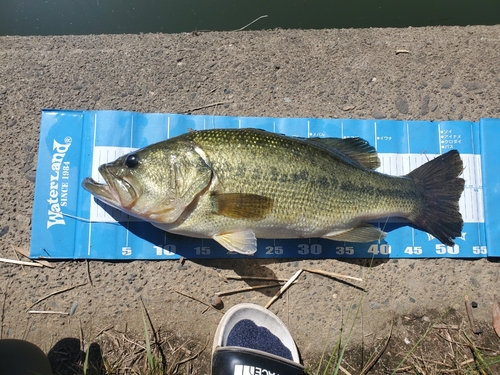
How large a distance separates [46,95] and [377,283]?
3.26 metres

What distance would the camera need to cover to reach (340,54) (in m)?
3.33

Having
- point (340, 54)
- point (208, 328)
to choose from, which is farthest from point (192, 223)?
point (340, 54)

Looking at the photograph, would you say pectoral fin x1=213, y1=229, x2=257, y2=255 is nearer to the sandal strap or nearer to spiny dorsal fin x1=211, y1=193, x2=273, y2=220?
spiny dorsal fin x1=211, y1=193, x2=273, y2=220

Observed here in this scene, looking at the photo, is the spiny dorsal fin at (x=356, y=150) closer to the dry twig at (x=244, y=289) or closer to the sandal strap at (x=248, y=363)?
the dry twig at (x=244, y=289)

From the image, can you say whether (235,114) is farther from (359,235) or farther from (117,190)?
(359,235)

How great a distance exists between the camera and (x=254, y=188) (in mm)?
2439

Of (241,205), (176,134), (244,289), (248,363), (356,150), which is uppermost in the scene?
(176,134)

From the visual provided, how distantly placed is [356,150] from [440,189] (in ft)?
2.47

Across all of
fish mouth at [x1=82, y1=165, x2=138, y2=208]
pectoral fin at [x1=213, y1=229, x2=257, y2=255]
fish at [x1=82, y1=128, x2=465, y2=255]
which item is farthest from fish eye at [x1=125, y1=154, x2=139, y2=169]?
pectoral fin at [x1=213, y1=229, x2=257, y2=255]

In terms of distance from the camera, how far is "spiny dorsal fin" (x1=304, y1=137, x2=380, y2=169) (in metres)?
2.78

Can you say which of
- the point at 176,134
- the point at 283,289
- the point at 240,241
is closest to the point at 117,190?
the point at 176,134

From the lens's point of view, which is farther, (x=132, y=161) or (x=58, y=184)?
(x=58, y=184)

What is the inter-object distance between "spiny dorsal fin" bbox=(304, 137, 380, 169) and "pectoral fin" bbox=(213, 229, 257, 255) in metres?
0.92

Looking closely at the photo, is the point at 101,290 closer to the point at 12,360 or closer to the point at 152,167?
the point at 12,360
